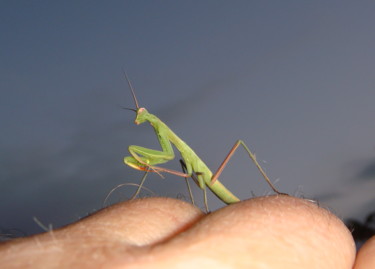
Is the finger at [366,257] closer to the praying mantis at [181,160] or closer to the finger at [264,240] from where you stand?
the finger at [264,240]

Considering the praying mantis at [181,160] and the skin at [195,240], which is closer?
the skin at [195,240]

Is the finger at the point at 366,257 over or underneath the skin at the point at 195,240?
underneath

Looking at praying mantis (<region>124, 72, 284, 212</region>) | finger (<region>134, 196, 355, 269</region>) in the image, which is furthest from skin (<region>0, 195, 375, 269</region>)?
praying mantis (<region>124, 72, 284, 212</region>)

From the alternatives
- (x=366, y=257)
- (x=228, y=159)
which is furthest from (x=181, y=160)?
(x=366, y=257)

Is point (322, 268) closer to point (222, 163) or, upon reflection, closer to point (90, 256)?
point (90, 256)

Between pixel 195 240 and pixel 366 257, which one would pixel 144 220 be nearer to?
pixel 195 240

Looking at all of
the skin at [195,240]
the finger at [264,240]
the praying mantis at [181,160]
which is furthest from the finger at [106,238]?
the praying mantis at [181,160]
